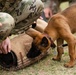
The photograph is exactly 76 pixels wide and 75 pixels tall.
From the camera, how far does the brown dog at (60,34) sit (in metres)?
2.53

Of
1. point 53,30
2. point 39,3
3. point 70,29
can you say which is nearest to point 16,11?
point 39,3

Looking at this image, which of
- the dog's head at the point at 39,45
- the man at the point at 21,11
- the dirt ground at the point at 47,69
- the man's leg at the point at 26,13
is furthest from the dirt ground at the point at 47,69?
the man's leg at the point at 26,13

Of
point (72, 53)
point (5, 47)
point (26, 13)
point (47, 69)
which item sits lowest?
point (47, 69)

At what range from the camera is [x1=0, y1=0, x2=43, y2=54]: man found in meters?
2.33

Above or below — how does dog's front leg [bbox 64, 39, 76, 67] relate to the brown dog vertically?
below

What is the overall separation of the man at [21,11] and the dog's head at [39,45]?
0.61 ft

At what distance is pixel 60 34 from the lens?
8.68 feet

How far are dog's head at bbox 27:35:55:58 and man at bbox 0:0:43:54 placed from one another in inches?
7.4

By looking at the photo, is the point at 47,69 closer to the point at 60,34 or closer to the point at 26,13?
Result: the point at 60,34

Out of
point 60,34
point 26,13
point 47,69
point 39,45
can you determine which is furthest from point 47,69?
point 26,13

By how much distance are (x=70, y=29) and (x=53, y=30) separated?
184 millimetres

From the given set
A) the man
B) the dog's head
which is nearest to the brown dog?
the dog's head

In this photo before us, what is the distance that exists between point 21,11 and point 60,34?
44 centimetres

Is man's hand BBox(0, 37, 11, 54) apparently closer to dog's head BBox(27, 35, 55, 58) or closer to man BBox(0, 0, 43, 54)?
man BBox(0, 0, 43, 54)
